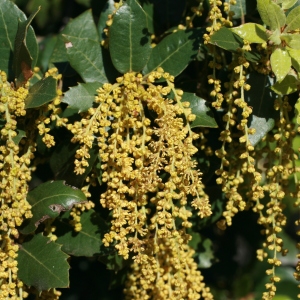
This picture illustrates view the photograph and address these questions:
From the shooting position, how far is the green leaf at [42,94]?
5.88ft

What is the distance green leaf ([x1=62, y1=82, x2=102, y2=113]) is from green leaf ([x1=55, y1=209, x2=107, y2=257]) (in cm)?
38

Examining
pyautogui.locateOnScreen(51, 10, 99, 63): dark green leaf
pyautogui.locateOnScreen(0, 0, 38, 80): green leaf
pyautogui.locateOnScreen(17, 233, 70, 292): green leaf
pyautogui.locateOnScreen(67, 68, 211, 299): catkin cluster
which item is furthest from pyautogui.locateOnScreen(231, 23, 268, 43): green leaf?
pyautogui.locateOnScreen(17, 233, 70, 292): green leaf

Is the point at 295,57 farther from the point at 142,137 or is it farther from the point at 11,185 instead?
the point at 11,185

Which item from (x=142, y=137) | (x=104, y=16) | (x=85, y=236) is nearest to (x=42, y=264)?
(x=85, y=236)

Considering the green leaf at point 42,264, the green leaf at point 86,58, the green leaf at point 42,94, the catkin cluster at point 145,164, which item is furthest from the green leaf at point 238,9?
the green leaf at point 42,264

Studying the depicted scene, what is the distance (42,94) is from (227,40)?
2.00 ft

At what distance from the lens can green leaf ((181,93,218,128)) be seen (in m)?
1.85

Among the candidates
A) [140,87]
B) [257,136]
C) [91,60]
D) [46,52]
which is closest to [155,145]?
[140,87]

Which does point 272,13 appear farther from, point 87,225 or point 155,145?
point 87,225

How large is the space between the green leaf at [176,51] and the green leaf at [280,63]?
12.8 inches

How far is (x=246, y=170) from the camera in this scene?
181cm

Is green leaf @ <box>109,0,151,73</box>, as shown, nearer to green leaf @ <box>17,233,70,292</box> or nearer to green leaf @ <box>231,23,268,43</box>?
green leaf @ <box>231,23,268,43</box>

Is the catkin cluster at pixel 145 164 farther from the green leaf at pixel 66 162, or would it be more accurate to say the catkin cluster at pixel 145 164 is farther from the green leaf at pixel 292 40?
the green leaf at pixel 292 40

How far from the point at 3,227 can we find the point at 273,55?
985 millimetres
